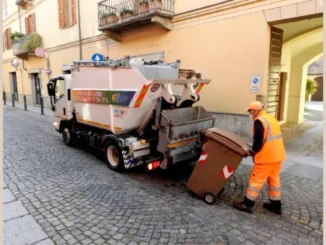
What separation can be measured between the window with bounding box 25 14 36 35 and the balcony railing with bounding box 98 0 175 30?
8.67 metres

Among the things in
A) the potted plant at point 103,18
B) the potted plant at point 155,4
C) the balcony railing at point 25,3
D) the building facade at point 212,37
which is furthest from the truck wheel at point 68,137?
the balcony railing at point 25,3

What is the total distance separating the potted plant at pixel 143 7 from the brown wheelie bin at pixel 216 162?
663cm

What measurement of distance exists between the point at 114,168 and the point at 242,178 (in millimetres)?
2609

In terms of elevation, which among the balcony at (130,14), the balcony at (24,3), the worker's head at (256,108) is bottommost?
the worker's head at (256,108)

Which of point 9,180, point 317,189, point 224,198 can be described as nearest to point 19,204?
point 9,180

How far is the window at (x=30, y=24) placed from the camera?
672 inches

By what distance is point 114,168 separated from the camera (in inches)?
206

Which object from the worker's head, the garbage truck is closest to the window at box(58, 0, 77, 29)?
the garbage truck

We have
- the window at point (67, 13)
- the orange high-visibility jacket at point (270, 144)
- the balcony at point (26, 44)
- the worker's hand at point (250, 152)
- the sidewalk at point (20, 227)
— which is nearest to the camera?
the sidewalk at point (20, 227)

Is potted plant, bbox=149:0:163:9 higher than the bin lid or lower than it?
higher

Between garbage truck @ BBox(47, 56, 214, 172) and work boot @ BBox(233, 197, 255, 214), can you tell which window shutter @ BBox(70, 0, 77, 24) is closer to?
garbage truck @ BBox(47, 56, 214, 172)

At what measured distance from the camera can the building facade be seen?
6.82 m

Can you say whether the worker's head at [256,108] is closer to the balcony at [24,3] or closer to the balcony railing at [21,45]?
the balcony railing at [21,45]

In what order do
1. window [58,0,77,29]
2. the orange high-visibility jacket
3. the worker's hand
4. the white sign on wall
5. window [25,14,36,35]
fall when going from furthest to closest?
window [25,14,36,35]
window [58,0,77,29]
the white sign on wall
the worker's hand
the orange high-visibility jacket
